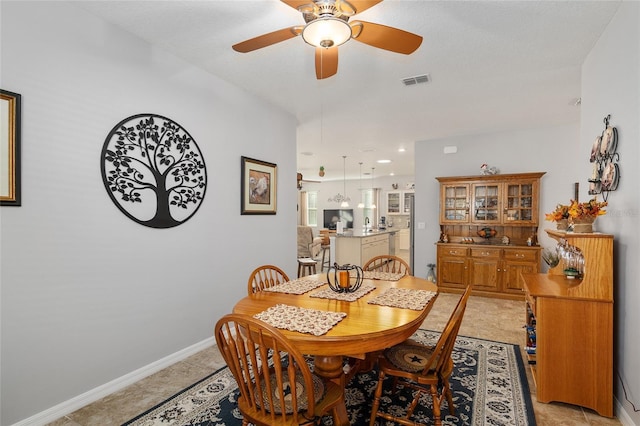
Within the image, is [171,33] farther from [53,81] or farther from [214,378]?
[214,378]

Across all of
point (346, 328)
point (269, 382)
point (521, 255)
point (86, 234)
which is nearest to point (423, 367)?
point (346, 328)

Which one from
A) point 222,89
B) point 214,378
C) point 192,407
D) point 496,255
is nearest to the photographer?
point 192,407

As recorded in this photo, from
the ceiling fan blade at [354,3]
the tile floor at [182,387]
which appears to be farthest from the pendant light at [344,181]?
the ceiling fan blade at [354,3]

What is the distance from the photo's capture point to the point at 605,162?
7.56 feet

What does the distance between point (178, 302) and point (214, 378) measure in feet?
2.35

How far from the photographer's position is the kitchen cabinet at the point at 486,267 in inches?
190

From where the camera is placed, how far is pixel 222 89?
3268 mm

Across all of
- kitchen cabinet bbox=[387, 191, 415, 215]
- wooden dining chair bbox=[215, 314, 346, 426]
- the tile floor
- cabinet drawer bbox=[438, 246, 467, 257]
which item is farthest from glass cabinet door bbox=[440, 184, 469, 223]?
kitchen cabinet bbox=[387, 191, 415, 215]

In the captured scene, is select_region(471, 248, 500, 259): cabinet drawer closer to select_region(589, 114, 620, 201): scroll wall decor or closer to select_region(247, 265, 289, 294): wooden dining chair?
select_region(589, 114, 620, 201): scroll wall decor

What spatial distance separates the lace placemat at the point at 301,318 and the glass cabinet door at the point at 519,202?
4.35 m

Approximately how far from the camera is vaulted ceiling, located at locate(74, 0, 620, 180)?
7.02ft

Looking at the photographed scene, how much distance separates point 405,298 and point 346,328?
626 mm

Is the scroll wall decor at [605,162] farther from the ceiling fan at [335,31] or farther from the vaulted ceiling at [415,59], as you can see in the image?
the ceiling fan at [335,31]

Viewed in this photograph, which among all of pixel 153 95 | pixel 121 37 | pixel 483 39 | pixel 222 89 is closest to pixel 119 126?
pixel 153 95
